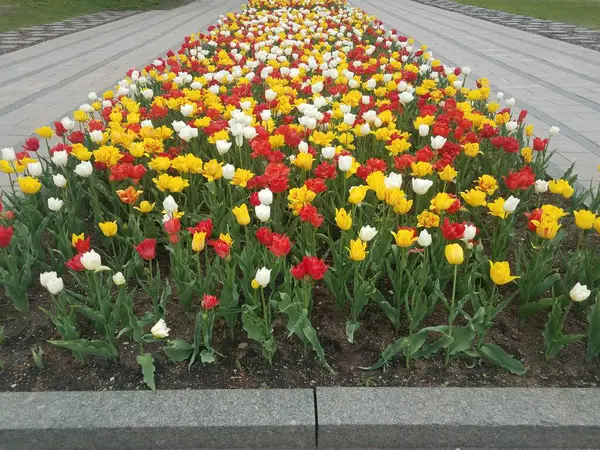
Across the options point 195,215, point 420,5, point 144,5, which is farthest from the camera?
point 420,5

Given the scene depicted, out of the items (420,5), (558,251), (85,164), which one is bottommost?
(420,5)

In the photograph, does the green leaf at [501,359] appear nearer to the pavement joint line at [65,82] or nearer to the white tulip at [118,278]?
the white tulip at [118,278]

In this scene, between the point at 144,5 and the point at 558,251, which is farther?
the point at 144,5

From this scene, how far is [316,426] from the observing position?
2.00 meters

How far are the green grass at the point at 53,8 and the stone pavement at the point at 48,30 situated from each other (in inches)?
20.4

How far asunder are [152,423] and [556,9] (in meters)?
20.4

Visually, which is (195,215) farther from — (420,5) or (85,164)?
(420,5)

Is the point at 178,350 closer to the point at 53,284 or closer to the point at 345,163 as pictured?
the point at 53,284

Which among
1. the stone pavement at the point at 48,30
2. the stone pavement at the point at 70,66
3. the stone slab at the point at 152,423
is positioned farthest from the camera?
the stone pavement at the point at 48,30

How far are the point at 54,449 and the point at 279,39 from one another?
6486mm

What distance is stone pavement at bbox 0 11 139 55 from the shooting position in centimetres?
1135

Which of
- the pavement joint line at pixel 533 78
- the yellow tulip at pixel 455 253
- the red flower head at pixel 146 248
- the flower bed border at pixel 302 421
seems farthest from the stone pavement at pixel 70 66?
the pavement joint line at pixel 533 78

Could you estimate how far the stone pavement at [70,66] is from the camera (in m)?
6.15

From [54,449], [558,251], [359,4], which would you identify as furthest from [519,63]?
[359,4]
